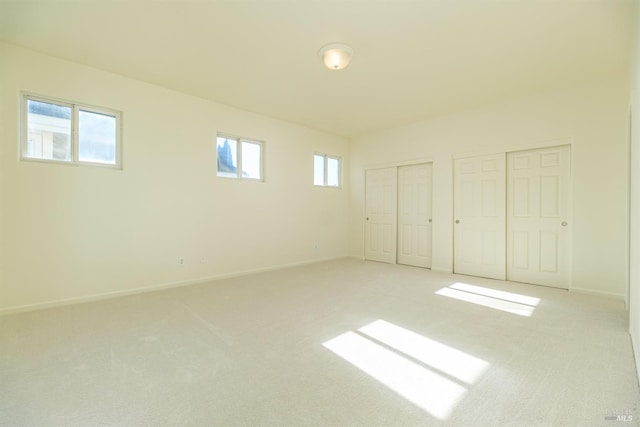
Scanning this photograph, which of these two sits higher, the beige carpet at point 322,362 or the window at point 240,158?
the window at point 240,158

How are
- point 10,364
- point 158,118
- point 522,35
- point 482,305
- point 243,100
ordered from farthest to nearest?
point 243,100, point 158,118, point 482,305, point 522,35, point 10,364

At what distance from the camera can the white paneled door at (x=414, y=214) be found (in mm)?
5527

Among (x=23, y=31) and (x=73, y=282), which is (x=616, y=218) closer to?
(x=73, y=282)

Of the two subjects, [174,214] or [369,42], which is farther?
[174,214]

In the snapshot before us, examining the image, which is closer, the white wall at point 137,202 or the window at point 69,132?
the white wall at point 137,202

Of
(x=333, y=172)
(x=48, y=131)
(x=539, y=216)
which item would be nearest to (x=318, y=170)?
(x=333, y=172)

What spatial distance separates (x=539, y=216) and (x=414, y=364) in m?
3.53

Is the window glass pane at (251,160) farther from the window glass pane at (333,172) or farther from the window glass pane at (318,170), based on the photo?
the window glass pane at (333,172)

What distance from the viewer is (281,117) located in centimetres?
533

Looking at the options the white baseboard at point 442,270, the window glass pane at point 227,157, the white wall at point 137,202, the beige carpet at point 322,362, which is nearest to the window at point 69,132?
the white wall at point 137,202

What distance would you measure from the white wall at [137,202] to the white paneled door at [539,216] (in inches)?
147

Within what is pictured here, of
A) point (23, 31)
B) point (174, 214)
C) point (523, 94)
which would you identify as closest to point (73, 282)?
point (174, 214)

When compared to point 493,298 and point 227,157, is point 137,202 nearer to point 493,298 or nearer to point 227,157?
point 227,157

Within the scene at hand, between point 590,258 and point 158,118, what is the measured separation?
6.18 m
